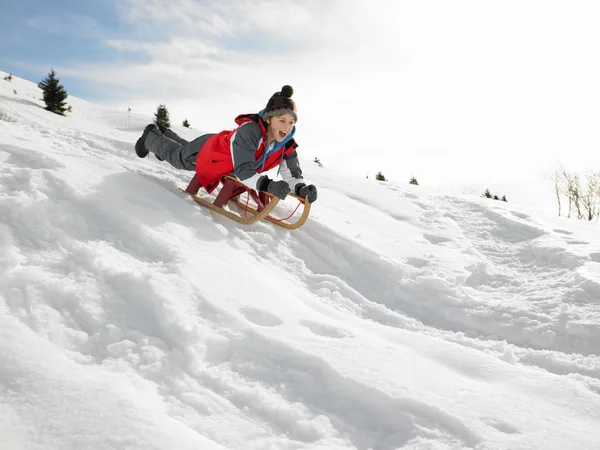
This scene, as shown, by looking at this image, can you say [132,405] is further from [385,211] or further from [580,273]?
[385,211]

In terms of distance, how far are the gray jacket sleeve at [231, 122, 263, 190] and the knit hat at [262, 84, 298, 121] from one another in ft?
0.52

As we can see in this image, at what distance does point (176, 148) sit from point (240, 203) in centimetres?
82

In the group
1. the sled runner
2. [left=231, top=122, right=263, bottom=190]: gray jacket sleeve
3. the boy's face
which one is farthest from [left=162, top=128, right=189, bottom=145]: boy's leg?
the boy's face

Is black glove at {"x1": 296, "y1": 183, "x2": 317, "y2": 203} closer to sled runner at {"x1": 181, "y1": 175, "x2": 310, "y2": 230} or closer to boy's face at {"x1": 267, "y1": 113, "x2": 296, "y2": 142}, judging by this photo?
sled runner at {"x1": 181, "y1": 175, "x2": 310, "y2": 230}

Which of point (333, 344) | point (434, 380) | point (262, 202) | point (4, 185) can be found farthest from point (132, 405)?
point (262, 202)

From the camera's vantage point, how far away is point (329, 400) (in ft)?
5.17

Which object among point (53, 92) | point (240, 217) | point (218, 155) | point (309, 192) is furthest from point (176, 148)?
point (53, 92)

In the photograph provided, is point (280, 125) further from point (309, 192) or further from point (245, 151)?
point (309, 192)

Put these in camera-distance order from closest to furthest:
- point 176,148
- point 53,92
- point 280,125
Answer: point 280,125
point 176,148
point 53,92

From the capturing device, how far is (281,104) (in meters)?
3.30

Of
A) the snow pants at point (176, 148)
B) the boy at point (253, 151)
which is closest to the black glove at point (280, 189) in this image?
the boy at point (253, 151)

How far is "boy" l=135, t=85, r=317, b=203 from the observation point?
323 centimetres

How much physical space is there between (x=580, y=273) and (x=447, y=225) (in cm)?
160

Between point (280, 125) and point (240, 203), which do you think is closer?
point (280, 125)
